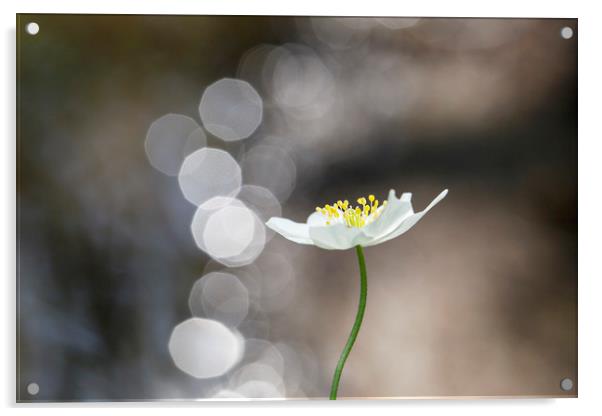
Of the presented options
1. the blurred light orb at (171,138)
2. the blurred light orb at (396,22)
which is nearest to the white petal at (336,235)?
the blurred light orb at (171,138)

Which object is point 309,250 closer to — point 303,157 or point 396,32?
point 303,157

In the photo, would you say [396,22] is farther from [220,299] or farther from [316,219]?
[220,299]

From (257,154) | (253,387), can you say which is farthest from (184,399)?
(257,154)

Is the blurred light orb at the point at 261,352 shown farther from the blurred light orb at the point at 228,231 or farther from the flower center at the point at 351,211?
the flower center at the point at 351,211

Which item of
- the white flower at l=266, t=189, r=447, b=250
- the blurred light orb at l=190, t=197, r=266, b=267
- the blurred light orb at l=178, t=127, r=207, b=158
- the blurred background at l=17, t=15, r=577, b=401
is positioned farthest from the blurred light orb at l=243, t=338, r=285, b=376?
the blurred light orb at l=178, t=127, r=207, b=158

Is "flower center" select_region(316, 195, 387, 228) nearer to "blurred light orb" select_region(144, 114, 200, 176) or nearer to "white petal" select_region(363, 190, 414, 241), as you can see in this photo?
"white petal" select_region(363, 190, 414, 241)
